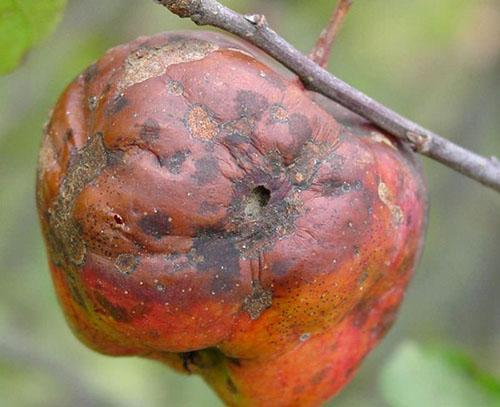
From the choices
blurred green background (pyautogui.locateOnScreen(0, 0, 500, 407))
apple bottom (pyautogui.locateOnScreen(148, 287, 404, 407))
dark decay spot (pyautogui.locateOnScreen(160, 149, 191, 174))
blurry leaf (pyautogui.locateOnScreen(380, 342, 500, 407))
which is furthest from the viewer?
blurred green background (pyautogui.locateOnScreen(0, 0, 500, 407))

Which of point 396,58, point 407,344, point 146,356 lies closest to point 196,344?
point 146,356

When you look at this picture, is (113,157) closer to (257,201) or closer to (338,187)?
(257,201)

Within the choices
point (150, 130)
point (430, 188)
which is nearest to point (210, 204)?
point (150, 130)

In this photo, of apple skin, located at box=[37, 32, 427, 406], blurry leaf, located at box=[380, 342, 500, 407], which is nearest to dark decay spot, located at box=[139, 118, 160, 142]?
apple skin, located at box=[37, 32, 427, 406]

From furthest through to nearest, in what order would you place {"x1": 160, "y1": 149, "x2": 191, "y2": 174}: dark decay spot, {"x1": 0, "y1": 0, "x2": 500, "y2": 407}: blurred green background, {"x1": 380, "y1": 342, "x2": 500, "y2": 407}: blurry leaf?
{"x1": 0, "y1": 0, "x2": 500, "y2": 407}: blurred green background → {"x1": 380, "y1": 342, "x2": 500, "y2": 407}: blurry leaf → {"x1": 160, "y1": 149, "x2": 191, "y2": 174}: dark decay spot

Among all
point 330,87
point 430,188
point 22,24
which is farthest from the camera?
point 430,188

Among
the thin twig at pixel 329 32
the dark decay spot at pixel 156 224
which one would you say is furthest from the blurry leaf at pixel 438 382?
the dark decay spot at pixel 156 224

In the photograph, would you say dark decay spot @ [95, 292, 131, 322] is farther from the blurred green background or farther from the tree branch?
the blurred green background

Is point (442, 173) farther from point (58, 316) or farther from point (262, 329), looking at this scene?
point (262, 329)
